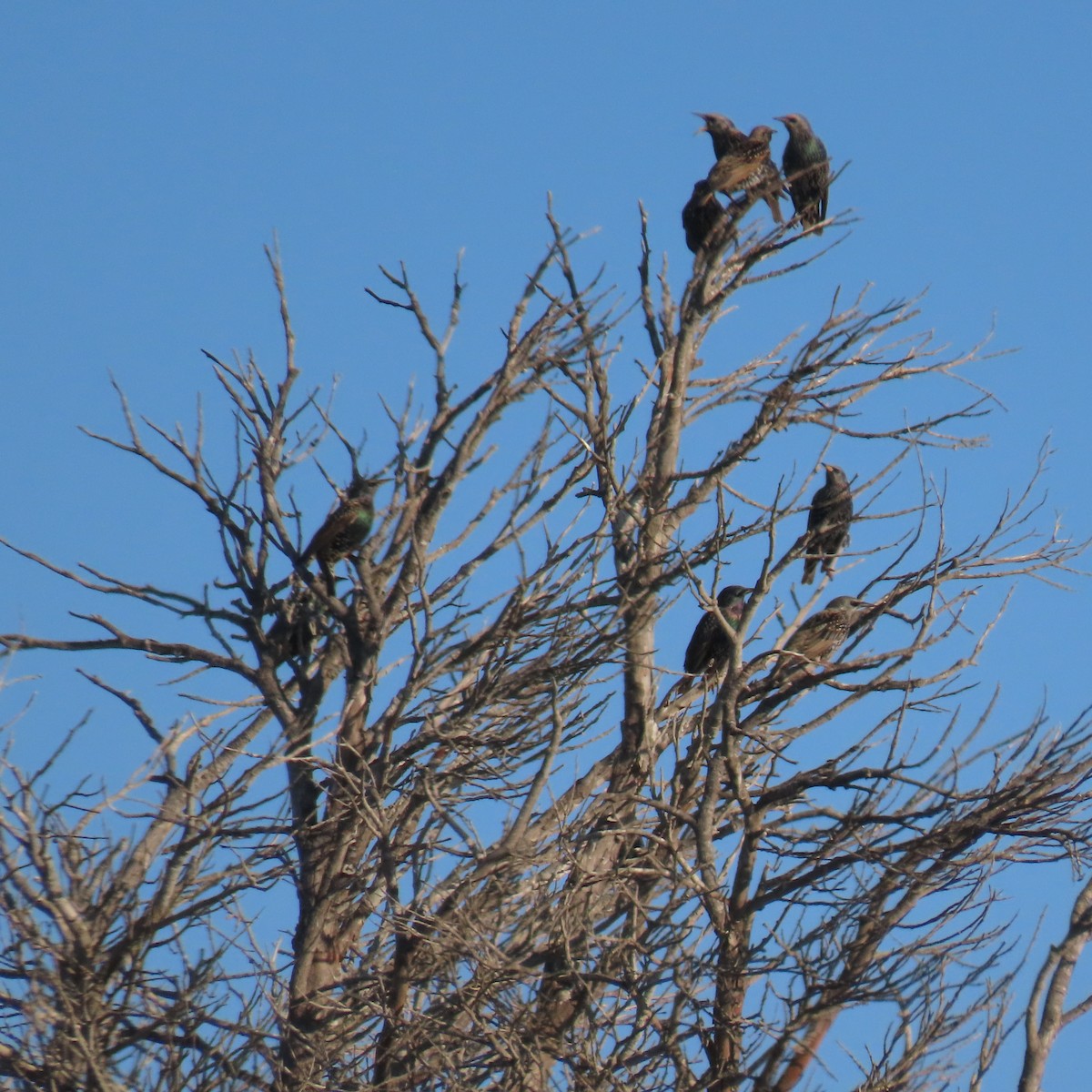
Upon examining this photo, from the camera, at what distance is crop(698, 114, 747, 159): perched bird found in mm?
9312

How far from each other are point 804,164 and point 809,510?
3050 mm

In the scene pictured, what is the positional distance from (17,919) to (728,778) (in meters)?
2.66

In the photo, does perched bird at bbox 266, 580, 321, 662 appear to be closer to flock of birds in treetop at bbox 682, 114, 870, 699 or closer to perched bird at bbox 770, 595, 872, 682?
flock of birds in treetop at bbox 682, 114, 870, 699

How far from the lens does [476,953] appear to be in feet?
18.5

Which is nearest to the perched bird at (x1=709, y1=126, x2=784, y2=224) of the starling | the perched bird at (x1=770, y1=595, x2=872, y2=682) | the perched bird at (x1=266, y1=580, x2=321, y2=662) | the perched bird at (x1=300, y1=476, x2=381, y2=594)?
the starling

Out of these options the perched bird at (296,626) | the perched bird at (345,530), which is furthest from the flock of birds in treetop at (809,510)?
the perched bird at (296,626)

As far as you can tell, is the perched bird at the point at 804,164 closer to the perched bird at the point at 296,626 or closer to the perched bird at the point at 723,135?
the perched bird at the point at 723,135

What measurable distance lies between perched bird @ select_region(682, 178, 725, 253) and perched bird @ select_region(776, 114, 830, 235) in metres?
0.43

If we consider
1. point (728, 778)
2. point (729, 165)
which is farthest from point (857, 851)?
point (729, 165)

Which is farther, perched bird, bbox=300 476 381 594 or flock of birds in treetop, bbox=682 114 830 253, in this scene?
flock of birds in treetop, bbox=682 114 830 253

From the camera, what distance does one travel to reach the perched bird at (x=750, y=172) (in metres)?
8.88

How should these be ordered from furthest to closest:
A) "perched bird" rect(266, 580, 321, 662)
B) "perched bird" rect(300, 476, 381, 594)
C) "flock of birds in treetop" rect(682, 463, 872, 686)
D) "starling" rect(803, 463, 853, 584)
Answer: "starling" rect(803, 463, 853, 584) → "flock of birds in treetop" rect(682, 463, 872, 686) → "perched bird" rect(300, 476, 381, 594) → "perched bird" rect(266, 580, 321, 662)

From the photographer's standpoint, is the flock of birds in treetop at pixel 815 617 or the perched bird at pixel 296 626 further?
the flock of birds in treetop at pixel 815 617

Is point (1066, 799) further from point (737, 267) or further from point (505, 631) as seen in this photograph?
point (737, 267)
